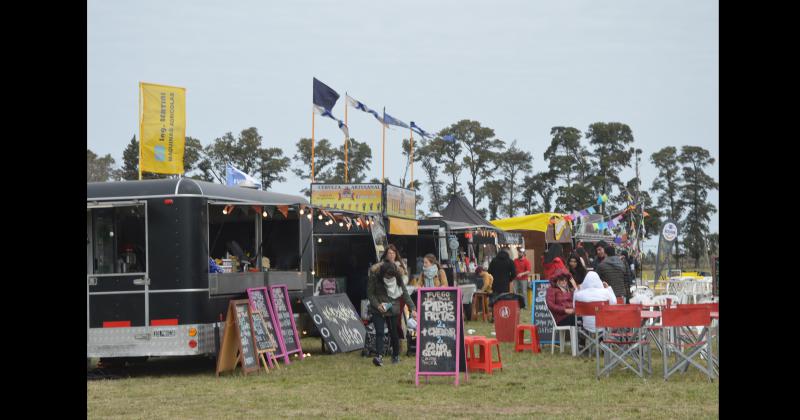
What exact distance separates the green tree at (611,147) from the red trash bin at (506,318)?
45296mm

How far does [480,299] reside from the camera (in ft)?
70.1

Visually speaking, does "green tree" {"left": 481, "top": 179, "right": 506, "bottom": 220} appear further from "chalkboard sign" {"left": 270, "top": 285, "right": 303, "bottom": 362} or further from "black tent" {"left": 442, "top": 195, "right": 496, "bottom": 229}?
"chalkboard sign" {"left": 270, "top": 285, "right": 303, "bottom": 362}

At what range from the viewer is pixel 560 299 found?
43.9ft

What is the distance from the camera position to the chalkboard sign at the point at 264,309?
40.0ft

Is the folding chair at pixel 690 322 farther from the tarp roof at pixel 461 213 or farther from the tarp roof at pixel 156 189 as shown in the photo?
the tarp roof at pixel 461 213

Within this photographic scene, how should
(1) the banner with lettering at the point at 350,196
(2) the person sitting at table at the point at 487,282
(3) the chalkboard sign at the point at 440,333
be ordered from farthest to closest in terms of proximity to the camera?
(2) the person sitting at table at the point at 487,282
(1) the banner with lettering at the point at 350,196
(3) the chalkboard sign at the point at 440,333

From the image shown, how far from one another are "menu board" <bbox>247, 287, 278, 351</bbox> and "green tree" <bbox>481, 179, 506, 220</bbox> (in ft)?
152

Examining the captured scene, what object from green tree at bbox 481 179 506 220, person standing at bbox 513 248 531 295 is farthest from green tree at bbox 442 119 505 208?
person standing at bbox 513 248 531 295

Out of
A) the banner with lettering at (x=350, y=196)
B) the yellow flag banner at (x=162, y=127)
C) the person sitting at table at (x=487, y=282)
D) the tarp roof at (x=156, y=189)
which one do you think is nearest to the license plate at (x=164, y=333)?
the tarp roof at (x=156, y=189)

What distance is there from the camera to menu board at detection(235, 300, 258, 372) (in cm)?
1165

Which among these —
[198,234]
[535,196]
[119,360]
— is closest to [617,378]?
[198,234]
